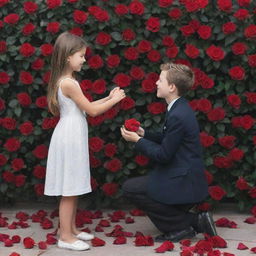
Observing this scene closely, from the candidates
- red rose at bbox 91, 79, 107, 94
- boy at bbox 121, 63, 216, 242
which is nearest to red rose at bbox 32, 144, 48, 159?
red rose at bbox 91, 79, 107, 94

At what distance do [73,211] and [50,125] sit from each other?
846 mm

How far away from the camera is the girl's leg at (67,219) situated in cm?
433

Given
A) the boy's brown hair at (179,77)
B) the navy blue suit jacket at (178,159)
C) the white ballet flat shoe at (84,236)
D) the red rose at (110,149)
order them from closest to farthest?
the navy blue suit jacket at (178,159)
the boy's brown hair at (179,77)
the white ballet flat shoe at (84,236)
the red rose at (110,149)

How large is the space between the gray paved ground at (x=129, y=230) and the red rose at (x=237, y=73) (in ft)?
3.64

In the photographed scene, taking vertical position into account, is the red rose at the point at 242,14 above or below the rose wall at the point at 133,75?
above

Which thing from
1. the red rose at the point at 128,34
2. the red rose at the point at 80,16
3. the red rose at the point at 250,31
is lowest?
the red rose at the point at 128,34

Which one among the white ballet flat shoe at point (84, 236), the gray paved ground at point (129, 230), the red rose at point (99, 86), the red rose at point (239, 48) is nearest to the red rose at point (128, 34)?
the red rose at point (99, 86)

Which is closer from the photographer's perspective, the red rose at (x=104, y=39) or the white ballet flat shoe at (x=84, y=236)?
the white ballet flat shoe at (x=84, y=236)

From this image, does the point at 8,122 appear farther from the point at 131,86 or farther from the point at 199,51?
the point at 199,51

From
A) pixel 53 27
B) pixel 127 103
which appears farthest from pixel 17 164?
pixel 53 27

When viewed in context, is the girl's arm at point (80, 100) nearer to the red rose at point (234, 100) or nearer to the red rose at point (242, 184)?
the red rose at point (234, 100)

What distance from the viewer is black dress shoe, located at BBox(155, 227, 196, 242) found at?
4387 millimetres

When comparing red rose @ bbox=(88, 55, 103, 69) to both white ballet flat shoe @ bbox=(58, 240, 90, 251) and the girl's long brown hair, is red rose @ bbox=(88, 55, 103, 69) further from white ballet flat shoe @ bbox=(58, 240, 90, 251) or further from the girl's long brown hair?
white ballet flat shoe @ bbox=(58, 240, 90, 251)

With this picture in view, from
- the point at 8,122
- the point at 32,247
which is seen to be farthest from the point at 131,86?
the point at 32,247
